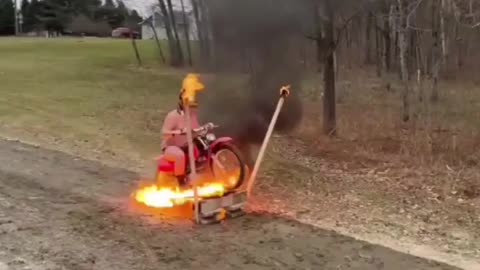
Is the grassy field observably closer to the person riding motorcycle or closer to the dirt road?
the dirt road

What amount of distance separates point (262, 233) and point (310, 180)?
2.53 m

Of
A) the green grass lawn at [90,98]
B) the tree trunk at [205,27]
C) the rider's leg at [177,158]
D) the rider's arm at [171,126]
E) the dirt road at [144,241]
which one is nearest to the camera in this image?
the dirt road at [144,241]

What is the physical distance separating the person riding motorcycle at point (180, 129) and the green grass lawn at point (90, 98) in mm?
3199

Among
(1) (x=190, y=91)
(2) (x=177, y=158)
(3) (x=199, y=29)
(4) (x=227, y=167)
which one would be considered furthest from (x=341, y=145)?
(1) (x=190, y=91)

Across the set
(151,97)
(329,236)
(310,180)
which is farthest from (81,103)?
(329,236)

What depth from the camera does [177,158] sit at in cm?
620

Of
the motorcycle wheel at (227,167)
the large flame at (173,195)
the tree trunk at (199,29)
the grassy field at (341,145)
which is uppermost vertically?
the tree trunk at (199,29)

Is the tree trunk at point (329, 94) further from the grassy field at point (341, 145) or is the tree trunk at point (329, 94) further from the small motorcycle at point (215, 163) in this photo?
the small motorcycle at point (215, 163)

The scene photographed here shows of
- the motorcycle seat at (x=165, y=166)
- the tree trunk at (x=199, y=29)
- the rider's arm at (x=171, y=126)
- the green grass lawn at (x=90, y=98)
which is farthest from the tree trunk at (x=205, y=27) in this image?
the green grass lawn at (x=90, y=98)

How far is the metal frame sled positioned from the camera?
602 cm

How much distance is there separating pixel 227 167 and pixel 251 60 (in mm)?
1339

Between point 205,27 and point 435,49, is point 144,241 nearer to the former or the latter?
point 205,27

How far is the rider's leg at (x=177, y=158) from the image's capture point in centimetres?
620

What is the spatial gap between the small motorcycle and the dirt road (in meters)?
0.39
